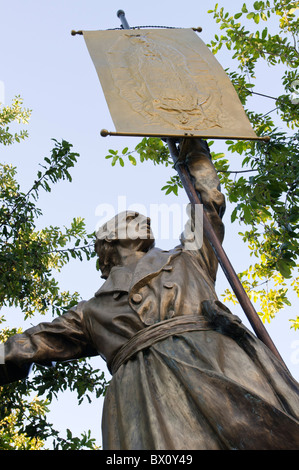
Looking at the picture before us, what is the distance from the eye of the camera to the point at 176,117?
14.6 ft

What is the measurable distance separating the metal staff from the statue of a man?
0.06 m

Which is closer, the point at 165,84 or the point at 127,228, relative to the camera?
the point at 127,228

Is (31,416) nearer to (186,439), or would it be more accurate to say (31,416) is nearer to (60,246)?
(60,246)

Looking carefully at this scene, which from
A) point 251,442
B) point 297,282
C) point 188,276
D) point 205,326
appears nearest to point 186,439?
point 251,442

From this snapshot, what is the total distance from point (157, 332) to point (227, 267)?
712mm

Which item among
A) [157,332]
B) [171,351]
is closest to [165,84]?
[157,332]

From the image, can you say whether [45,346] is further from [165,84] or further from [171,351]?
[165,84]

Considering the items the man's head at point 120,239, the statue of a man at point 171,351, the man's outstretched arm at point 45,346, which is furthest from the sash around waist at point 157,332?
the man's head at point 120,239

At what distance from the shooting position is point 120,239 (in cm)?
407

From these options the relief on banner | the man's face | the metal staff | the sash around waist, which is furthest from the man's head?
the sash around waist

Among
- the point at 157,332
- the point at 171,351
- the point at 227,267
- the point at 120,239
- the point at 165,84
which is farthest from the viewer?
the point at 165,84

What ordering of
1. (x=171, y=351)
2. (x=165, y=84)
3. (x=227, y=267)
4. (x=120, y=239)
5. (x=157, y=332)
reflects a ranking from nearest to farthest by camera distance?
1. (x=171, y=351)
2. (x=157, y=332)
3. (x=227, y=267)
4. (x=120, y=239)
5. (x=165, y=84)

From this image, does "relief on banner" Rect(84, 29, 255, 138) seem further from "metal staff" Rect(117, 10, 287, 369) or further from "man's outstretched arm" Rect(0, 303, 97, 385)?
"man's outstretched arm" Rect(0, 303, 97, 385)
